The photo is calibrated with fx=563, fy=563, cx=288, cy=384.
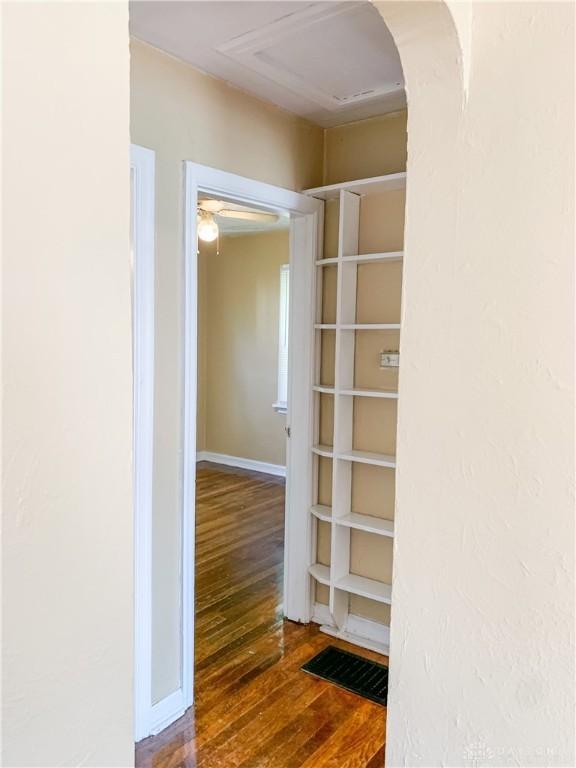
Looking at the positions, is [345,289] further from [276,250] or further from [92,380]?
[276,250]

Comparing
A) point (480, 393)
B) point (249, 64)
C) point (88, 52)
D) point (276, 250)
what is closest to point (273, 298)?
point (276, 250)

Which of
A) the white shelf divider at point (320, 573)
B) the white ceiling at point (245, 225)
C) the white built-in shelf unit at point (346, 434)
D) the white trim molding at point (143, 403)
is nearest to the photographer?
the white trim molding at point (143, 403)

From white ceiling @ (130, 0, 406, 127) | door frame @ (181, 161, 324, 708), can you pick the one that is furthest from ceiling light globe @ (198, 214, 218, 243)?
white ceiling @ (130, 0, 406, 127)

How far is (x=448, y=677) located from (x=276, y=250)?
4.93 meters

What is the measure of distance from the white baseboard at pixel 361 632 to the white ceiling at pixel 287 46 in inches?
96.0

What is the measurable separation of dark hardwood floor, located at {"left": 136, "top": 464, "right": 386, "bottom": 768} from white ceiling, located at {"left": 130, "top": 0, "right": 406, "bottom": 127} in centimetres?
244

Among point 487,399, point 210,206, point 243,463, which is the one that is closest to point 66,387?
point 487,399

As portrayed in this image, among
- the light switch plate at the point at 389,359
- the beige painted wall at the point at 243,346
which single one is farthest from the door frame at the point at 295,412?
the beige painted wall at the point at 243,346

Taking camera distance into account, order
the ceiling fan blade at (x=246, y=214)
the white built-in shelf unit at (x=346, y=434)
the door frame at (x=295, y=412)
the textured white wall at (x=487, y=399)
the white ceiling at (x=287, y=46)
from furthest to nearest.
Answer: the ceiling fan blade at (x=246, y=214)
the white built-in shelf unit at (x=346, y=434)
the door frame at (x=295, y=412)
the white ceiling at (x=287, y=46)
the textured white wall at (x=487, y=399)

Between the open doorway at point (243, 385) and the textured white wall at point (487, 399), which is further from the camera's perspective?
the open doorway at point (243, 385)

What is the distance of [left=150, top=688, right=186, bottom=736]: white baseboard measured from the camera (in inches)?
83.3

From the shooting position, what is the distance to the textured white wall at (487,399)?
3.37 feet

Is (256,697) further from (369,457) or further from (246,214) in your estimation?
(246,214)

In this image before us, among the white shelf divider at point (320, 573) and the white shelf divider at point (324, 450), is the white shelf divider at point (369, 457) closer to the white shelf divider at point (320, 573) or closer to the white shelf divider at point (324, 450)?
the white shelf divider at point (324, 450)
